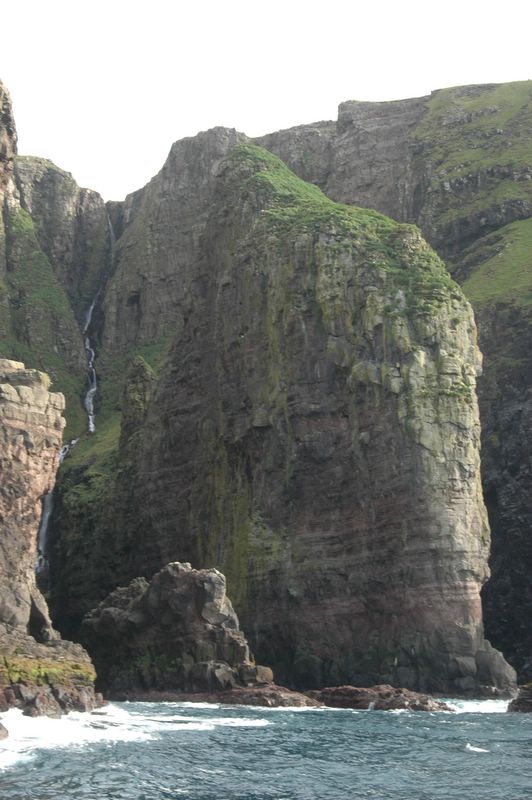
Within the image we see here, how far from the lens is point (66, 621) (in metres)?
124

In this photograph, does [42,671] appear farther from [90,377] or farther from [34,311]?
[90,377]

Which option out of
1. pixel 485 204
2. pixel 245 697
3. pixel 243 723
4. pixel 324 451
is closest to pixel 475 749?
pixel 243 723

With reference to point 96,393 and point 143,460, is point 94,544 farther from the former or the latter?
point 96,393

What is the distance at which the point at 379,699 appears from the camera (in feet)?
284

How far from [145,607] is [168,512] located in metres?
29.5

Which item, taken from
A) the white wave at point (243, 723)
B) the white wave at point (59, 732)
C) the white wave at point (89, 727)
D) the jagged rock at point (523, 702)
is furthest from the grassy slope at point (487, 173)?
the white wave at point (59, 732)

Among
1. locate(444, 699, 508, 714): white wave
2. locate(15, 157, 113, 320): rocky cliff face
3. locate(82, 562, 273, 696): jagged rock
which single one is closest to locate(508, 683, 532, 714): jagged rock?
locate(444, 699, 508, 714): white wave

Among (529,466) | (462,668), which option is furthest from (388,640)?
(529,466)

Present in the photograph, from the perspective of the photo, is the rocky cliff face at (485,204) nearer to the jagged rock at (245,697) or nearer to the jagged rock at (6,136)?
the jagged rock at (245,697)

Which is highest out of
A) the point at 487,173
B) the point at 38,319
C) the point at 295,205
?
the point at 487,173

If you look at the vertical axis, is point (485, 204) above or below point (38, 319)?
above

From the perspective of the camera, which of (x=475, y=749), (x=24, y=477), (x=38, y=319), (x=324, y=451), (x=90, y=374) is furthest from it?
(x=90, y=374)

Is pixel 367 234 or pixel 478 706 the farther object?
pixel 367 234

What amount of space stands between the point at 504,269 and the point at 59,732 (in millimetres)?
96264
